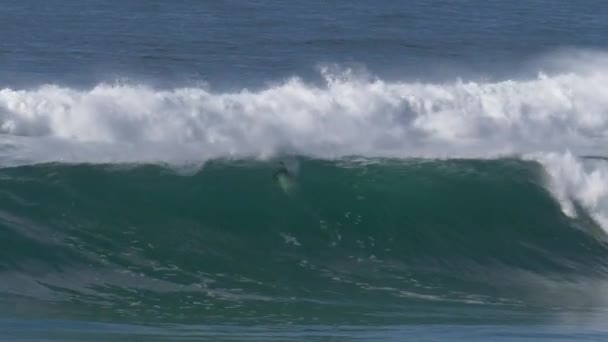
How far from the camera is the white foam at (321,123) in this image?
67.1 ft

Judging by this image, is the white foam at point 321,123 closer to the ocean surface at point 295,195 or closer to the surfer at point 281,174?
the ocean surface at point 295,195

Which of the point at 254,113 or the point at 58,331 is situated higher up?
the point at 254,113

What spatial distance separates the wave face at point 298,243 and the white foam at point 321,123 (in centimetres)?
58

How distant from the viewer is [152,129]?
839 inches

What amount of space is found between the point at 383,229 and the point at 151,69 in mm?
8637

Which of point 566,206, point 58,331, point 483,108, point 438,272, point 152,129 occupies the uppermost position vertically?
point 483,108

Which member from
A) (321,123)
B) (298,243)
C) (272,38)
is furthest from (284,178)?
(272,38)

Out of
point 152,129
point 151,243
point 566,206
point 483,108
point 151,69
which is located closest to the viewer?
point 151,243

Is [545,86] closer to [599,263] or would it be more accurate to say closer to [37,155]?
[599,263]

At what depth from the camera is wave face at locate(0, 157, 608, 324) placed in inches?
640

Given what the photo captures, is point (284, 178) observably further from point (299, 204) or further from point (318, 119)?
point (318, 119)

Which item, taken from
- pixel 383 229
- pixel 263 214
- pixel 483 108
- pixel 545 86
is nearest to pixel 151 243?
pixel 263 214

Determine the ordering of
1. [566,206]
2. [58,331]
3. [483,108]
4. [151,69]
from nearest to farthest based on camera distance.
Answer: [58,331]
[566,206]
[483,108]
[151,69]

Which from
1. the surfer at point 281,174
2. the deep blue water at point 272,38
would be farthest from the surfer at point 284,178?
the deep blue water at point 272,38
